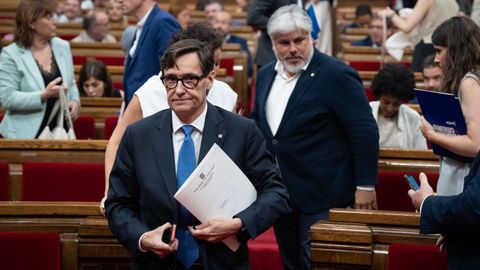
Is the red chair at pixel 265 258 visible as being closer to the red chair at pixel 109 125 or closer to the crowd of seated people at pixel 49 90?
the crowd of seated people at pixel 49 90

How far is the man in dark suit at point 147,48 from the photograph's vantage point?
16.2 feet

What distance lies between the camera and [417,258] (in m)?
3.65

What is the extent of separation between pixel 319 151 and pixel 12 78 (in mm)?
2049

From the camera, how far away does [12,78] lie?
5.68m

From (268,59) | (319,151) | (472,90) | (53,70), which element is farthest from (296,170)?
(268,59)

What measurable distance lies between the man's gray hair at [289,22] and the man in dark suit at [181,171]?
45.2 inches

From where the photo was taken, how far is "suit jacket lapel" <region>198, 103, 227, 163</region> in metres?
3.32

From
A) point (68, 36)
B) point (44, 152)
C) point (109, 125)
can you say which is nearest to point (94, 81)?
point (109, 125)

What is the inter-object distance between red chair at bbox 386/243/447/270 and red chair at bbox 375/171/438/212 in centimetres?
129

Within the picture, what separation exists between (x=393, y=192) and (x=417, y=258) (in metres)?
1.32

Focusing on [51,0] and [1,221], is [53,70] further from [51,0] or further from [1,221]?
[1,221]

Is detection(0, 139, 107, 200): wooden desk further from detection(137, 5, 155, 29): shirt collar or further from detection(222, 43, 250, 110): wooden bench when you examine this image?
detection(222, 43, 250, 110): wooden bench

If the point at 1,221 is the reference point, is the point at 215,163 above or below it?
above

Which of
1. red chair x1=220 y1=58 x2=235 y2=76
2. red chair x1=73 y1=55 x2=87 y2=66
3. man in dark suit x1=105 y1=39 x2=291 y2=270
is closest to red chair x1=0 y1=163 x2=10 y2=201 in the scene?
man in dark suit x1=105 y1=39 x2=291 y2=270
